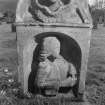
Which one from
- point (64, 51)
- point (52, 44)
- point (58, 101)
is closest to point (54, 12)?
point (52, 44)

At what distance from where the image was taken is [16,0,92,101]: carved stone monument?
9.66 feet

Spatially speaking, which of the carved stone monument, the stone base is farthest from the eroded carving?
the stone base

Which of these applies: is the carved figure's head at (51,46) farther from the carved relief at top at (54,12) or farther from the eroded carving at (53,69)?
the carved relief at top at (54,12)

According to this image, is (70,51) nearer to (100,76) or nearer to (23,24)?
(23,24)

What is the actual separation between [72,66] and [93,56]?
3.94 meters

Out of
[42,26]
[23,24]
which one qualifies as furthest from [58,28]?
[23,24]

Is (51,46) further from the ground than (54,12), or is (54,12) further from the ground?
(54,12)

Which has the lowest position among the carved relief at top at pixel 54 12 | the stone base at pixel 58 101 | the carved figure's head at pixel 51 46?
the stone base at pixel 58 101

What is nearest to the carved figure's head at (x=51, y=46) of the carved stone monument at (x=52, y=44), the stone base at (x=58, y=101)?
the carved stone monument at (x=52, y=44)

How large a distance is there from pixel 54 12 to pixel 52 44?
457mm

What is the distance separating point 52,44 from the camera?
3068 mm

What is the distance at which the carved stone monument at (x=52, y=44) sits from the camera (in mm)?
2943

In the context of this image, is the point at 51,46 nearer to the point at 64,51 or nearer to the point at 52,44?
the point at 52,44

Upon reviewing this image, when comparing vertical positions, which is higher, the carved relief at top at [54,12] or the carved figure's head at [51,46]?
the carved relief at top at [54,12]
